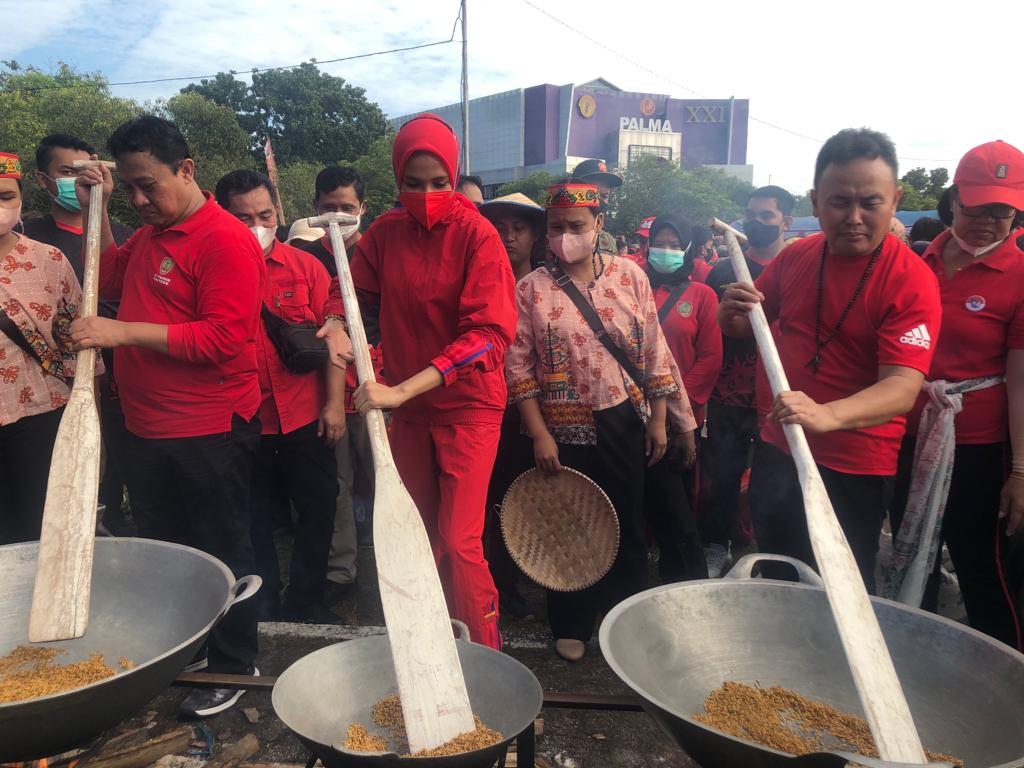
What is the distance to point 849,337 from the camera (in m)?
2.27

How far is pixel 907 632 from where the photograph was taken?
1.75 meters

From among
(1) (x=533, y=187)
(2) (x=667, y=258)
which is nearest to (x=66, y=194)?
(2) (x=667, y=258)

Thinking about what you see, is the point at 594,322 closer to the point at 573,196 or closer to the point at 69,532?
the point at 573,196

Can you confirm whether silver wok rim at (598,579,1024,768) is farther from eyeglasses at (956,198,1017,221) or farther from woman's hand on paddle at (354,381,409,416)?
eyeglasses at (956,198,1017,221)

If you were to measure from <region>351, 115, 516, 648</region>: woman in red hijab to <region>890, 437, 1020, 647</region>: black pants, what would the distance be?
5.31ft

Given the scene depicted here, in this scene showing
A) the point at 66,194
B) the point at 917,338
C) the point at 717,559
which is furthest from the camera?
the point at 717,559

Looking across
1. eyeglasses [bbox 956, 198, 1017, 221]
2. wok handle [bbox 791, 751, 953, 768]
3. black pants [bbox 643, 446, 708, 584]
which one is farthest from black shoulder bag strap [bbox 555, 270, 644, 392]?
wok handle [bbox 791, 751, 953, 768]

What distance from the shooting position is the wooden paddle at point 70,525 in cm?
182

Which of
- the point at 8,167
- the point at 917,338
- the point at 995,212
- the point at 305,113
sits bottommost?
the point at 917,338

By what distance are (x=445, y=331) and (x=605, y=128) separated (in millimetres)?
47214

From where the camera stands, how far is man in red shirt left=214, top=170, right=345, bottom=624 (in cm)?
327

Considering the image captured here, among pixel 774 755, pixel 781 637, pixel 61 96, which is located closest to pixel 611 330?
pixel 781 637

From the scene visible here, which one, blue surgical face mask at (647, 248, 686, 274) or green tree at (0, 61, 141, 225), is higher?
green tree at (0, 61, 141, 225)

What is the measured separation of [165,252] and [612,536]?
1991mm
